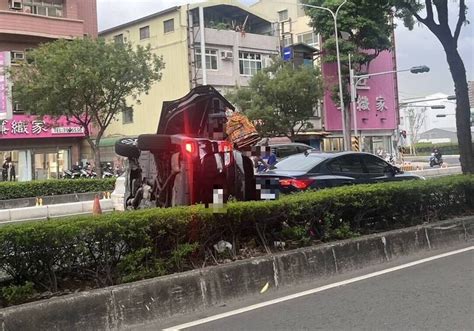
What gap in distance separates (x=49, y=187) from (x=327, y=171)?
15344 millimetres

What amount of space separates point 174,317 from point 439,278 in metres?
3.20

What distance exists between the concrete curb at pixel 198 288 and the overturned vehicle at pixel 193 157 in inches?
43.7

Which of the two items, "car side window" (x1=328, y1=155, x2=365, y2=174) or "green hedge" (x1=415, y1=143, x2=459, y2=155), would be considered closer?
"car side window" (x1=328, y1=155, x2=365, y2=174)

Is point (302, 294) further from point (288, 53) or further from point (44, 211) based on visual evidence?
point (288, 53)

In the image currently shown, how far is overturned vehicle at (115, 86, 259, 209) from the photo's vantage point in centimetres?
711

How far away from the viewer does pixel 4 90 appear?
86.2 feet

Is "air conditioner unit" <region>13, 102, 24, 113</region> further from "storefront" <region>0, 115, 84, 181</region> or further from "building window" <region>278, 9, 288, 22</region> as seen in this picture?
"building window" <region>278, 9, 288, 22</region>

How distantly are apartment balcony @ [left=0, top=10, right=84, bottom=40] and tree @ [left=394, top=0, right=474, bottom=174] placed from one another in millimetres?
25447

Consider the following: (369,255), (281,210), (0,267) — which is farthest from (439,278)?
(0,267)

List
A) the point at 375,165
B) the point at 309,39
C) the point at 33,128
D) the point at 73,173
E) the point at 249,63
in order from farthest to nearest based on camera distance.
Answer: the point at 309,39, the point at 249,63, the point at 33,128, the point at 73,173, the point at 375,165

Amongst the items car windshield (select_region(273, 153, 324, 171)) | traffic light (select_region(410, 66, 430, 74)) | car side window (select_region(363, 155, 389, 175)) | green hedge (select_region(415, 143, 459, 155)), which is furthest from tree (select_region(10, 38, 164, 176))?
green hedge (select_region(415, 143, 459, 155))

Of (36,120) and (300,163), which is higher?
(36,120)

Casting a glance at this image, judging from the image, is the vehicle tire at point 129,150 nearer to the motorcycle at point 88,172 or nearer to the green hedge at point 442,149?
the motorcycle at point 88,172

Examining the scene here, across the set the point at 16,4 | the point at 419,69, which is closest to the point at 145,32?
the point at 16,4
